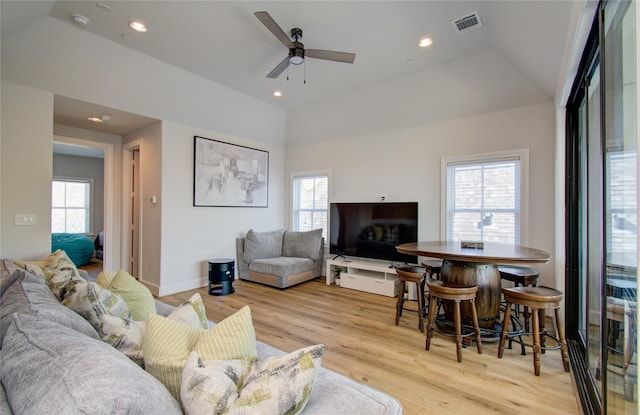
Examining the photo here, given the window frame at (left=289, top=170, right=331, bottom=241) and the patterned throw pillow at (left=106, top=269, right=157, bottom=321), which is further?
the window frame at (left=289, top=170, right=331, bottom=241)

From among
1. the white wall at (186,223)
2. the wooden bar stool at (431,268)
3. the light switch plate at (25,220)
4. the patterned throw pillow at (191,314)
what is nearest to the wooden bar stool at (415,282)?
the wooden bar stool at (431,268)

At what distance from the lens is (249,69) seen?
13.9 ft

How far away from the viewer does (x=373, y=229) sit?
4637mm

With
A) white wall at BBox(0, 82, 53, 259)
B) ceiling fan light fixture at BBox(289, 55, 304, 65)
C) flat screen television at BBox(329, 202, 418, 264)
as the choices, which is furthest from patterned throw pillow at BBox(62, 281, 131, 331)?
flat screen television at BBox(329, 202, 418, 264)

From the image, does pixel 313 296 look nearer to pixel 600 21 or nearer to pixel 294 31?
pixel 294 31

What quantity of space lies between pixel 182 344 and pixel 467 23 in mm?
3849

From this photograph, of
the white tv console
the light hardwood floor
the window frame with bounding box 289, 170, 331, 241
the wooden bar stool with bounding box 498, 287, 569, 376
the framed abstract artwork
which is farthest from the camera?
the window frame with bounding box 289, 170, 331, 241

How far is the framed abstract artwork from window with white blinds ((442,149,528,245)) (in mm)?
3287

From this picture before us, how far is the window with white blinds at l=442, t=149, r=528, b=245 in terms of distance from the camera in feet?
11.9

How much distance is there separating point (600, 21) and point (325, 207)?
14.3 ft

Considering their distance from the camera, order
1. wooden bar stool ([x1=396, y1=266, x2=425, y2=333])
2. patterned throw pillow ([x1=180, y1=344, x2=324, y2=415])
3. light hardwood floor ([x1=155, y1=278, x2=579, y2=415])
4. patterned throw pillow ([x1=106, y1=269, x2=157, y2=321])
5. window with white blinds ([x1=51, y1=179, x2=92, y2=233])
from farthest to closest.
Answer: window with white blinds ([x1=51, y1=179, x2=92, y2=233]), wooden bar stool ([x1=396, y1=266, x2=425, y2=333]), light hardwood floor ([x1=155, y1=278, x2=579, y2=415]), patterned throw pillow ([x1=106, y1=269, x2=157, y2=321]), patterned throw pillow ([x1=180, y1=344, x2=324, y2=415])

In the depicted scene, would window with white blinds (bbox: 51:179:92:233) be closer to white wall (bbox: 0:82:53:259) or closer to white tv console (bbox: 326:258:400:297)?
white wall (bbox: 0:82:53:259)

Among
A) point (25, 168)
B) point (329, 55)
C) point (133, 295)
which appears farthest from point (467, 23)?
point (25, 168)

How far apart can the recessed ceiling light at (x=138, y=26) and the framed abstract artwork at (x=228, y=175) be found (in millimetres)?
1572
